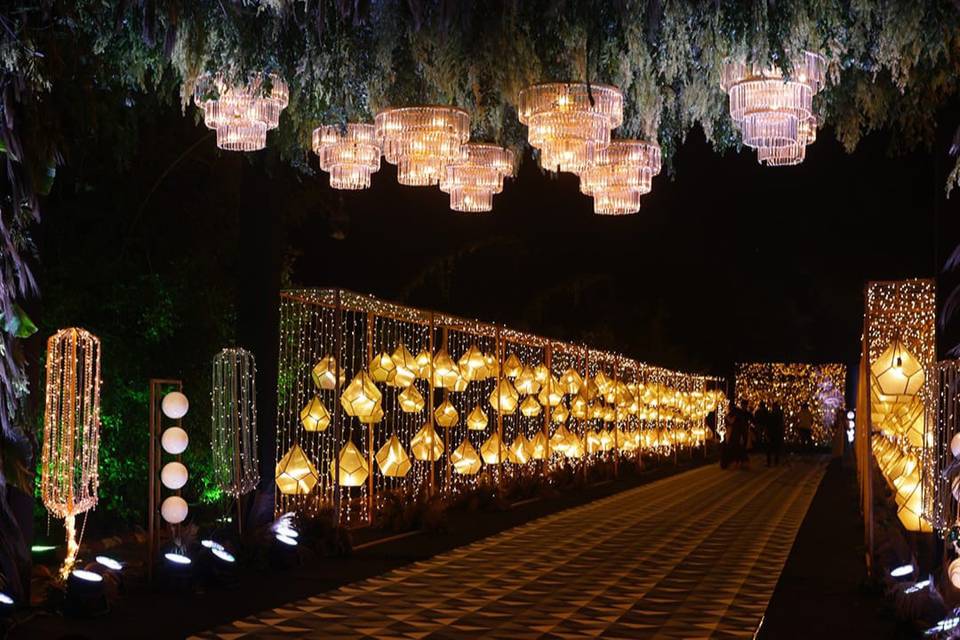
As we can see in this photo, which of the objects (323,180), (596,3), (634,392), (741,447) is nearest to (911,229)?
(323,180)

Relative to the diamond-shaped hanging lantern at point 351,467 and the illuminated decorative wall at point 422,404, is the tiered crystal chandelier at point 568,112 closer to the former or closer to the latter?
the illuminated decorative wall at point 422,404

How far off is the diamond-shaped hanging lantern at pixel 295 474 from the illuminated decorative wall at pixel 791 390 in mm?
23868

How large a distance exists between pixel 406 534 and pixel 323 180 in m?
5.87

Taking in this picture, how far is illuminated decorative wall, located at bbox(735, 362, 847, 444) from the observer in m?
31.6

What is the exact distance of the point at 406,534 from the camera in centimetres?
1075

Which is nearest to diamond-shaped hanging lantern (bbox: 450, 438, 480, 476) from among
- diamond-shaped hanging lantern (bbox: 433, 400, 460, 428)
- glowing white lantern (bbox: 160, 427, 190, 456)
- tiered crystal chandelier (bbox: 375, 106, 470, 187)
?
diamond-shaped hanging lantern (bbox: 433, 400, 460, 428)

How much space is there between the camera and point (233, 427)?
28.0 ft

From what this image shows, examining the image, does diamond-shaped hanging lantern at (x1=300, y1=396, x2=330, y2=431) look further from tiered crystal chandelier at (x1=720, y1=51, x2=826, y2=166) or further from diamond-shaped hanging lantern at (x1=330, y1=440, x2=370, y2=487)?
tiered crystal chandelier at (x1=720, y1=51, x2=826, y2=166)

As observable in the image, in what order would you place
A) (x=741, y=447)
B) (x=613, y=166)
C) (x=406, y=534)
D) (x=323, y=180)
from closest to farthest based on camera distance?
1. (x=613, y=166)
2. (x=406, y=534)
3. (x=323, y=180)
4. (x=741, y=447)

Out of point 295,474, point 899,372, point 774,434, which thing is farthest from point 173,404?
point 774,434

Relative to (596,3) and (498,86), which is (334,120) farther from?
(596,3)

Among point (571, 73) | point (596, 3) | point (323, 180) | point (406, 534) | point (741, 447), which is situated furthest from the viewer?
point (741, 447)

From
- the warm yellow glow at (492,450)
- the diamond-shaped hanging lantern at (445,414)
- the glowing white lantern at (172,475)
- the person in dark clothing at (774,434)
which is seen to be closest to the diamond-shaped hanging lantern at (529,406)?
the warm yellow glow at (492,450)

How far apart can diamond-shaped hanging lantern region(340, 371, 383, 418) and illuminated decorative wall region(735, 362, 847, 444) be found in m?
23.0
